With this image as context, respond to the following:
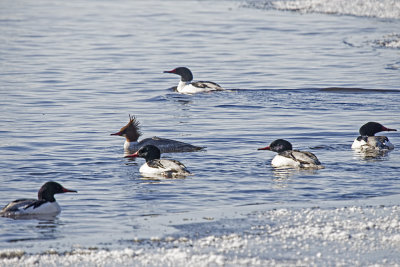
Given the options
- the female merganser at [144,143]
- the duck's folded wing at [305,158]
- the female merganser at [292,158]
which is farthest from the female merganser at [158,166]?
the duck's folded wing at [305,158]

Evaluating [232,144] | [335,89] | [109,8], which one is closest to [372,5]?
[109,8]

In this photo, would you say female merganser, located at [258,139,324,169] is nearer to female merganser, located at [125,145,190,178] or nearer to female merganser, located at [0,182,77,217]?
female merganser, located at [125,145,190,178]

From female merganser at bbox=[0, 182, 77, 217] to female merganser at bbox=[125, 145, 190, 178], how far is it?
2.49m

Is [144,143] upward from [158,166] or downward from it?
upward

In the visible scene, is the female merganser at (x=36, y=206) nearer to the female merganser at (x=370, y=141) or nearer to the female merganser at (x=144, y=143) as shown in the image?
the female merganser at (x=144, y=143)

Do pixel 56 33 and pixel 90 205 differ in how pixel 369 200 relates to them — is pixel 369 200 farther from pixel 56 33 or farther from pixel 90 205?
pixel 56 33

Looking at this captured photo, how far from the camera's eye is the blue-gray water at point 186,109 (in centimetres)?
1123

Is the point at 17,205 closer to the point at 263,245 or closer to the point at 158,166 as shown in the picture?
the point at 158,166

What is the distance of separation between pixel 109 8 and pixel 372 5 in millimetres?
13869

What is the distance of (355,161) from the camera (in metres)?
13.9

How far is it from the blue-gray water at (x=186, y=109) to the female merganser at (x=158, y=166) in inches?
8.6

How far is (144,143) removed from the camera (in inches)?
605

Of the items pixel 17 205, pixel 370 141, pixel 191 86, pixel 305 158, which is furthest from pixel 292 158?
pixel 191 86

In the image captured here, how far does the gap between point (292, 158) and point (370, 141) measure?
187 cm
